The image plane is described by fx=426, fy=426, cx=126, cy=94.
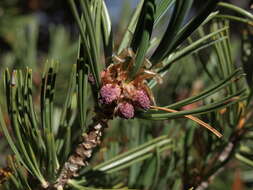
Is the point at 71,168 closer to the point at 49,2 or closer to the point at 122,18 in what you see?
the point at 122,18

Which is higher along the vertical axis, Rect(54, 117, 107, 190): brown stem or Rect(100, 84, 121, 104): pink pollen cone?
Rect(100, 84, 121, 104): pink pollen cone

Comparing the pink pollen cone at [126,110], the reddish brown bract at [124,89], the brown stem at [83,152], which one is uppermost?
the reddish brown bract at [124,89]

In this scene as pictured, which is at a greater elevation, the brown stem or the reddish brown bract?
the reddish brown bract

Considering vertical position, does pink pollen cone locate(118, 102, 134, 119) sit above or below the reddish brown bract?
below

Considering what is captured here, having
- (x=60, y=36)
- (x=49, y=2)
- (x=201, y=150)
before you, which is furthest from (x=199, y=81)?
(x=49, y=2)

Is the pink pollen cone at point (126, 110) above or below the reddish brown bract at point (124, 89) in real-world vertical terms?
below

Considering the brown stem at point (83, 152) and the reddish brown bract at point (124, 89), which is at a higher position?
the reddish brown bract at point (124, 89)

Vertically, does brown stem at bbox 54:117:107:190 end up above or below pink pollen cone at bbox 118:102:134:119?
below

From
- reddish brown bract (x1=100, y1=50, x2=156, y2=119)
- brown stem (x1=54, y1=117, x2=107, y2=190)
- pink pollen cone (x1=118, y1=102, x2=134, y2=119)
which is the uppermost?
reddish brown bract (x1=100, y1=50, x2=156, y2=119)
